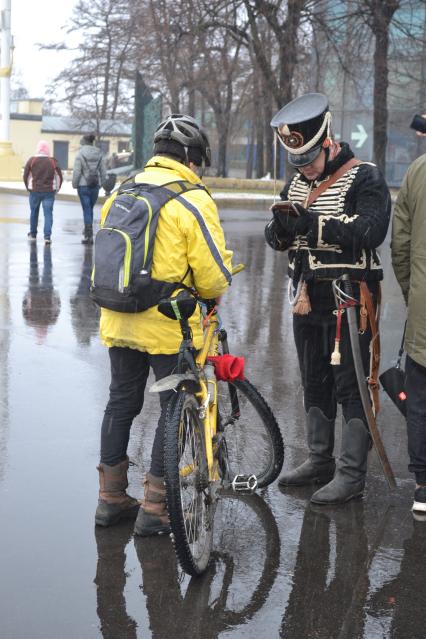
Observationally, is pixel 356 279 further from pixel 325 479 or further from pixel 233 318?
pixel 233 318

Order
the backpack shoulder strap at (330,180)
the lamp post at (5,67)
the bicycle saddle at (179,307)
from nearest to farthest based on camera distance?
the bicycle saddle at (179,307) < the backpack shoulder strap at (330,180) < the lamp post at (5,67)

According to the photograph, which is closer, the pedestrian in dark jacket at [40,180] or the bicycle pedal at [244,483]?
the bicycle pedal at [244,483]

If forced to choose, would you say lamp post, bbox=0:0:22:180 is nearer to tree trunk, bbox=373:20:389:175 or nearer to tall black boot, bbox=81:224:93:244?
tree trunk, bbox=373:20:389:175

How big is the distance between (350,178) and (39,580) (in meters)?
2.32

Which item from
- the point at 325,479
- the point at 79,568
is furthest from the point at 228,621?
the point at 325,479

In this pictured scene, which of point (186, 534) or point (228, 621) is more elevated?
point (186, 534)

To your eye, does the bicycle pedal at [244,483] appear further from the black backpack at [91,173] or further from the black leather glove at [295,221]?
the black backpack at [91,173]

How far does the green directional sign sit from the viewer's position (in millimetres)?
31266

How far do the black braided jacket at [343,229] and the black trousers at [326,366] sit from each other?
237 millimetres

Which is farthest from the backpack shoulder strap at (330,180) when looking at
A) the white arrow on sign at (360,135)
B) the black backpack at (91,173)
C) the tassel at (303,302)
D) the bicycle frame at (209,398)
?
the white arrow on sign at (360,135)

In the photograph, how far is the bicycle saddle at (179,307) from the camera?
412 cm

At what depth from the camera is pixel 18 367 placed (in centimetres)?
763

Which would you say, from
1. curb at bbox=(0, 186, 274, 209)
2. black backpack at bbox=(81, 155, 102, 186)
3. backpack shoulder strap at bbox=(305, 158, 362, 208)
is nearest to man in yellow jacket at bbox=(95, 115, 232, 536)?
backpack shoulder strap at bbox=(305, 158, 362, 208)

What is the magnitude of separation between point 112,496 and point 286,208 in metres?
1.53
